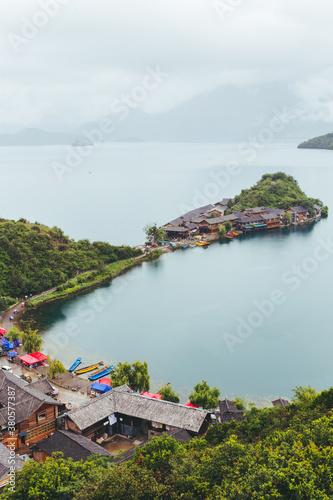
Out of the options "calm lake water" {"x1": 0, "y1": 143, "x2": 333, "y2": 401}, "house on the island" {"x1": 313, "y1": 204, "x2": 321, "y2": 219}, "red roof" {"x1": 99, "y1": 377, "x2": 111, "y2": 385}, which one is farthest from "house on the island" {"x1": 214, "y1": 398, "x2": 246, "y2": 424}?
"house on the island" {"x1": 313, "y1": 204, "x2": 321, "y2": 219}

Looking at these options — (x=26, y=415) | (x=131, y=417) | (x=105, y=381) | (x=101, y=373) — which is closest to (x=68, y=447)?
(x=26, y=415)

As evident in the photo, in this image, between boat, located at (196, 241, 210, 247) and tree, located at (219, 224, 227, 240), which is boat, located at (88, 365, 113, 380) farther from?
tree, located at (219, 224, 227, 240)

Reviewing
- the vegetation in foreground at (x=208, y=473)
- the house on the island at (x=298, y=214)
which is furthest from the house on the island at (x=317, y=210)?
the vegetation in foreground at (x=208, y=473)

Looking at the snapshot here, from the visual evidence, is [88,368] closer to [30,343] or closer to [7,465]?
[30,343]

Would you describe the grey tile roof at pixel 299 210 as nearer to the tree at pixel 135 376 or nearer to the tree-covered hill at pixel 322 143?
the tree at pixel 135 376

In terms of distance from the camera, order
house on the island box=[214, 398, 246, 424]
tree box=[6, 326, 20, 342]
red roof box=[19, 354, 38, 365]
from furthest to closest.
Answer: tree box=[6, 326, 20, 342] → red roof box=[19, 354, 38, 365] → house on the island box=[214, 398, 246, 424]

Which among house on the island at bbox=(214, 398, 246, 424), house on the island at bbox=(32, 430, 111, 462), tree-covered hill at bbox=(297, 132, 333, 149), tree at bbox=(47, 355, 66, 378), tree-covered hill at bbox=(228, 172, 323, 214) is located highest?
tree-covered hill at bbox=(297, 132, 333, 149)

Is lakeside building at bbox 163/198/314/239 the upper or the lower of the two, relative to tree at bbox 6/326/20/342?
upper

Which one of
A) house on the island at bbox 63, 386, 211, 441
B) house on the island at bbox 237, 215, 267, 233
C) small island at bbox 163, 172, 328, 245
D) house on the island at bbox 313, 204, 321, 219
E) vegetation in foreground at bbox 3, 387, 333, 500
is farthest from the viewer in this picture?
house on the island at bbox 313, 204, 321, 219

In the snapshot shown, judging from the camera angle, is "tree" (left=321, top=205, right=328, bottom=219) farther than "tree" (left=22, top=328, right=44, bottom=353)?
Yes
